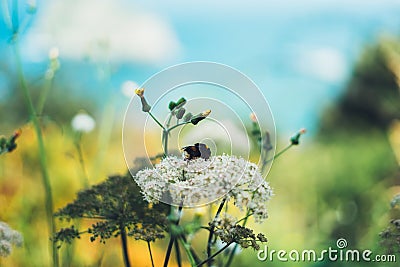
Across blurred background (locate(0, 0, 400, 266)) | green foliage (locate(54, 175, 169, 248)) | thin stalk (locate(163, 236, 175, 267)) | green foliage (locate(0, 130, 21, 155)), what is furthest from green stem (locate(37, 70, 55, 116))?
thin stalk (locate(163, 236, 175, 267))

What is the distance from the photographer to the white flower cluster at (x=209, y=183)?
6.32ft

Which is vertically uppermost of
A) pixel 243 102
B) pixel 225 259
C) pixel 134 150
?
pixel 243 102

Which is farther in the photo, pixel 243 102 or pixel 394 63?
pixel 394 63

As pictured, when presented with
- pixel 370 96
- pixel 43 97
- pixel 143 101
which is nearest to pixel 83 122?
pixel 43 97

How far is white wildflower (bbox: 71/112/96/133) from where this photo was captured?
7.48 feet

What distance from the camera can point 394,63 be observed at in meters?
2.33

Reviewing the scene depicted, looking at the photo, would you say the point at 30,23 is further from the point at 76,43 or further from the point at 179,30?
the point at 179,30

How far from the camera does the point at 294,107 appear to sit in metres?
2.23

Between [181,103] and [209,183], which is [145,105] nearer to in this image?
[181,103]

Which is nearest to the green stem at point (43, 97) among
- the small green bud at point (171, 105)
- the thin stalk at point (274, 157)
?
the small green bud at point (171, 105)

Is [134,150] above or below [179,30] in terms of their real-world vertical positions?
below

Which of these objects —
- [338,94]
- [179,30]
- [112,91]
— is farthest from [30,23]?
[338,94]

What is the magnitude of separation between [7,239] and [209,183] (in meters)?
0.77

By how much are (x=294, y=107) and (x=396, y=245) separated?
23.3 inches
